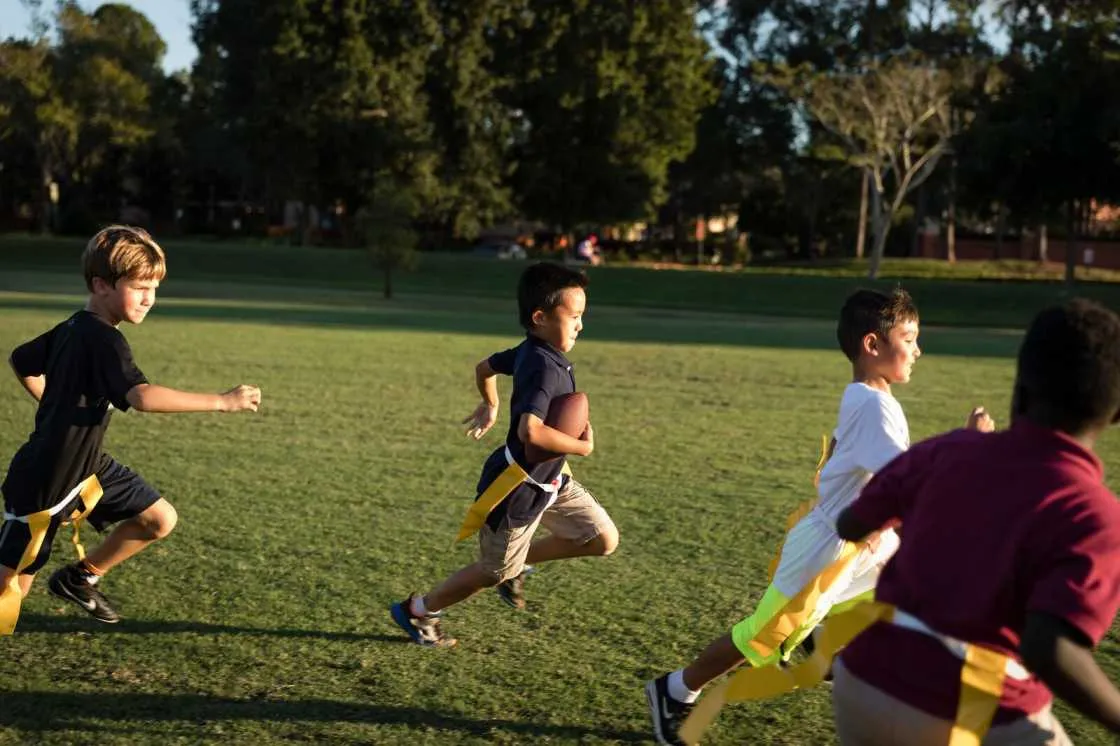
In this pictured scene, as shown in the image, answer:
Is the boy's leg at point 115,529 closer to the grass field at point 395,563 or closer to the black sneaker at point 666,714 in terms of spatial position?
the grass field at point 395,563

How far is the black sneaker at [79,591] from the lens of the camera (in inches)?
204

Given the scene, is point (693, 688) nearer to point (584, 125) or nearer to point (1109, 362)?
point (1109, 362)

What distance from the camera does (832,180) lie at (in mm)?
61344

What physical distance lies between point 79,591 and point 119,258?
1510 millimetres

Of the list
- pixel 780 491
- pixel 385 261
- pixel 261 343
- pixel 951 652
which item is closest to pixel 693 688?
pixel 951 652

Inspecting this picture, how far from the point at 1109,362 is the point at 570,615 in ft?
11.6

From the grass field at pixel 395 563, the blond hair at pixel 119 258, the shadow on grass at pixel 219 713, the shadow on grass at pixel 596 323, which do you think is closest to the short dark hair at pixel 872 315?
the grass field at pixel 395 563

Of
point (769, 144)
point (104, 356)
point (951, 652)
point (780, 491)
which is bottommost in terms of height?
point (780, 491)

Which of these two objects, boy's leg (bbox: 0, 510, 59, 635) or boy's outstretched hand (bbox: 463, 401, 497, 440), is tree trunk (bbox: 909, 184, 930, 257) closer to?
boy's outstretched hand (bbox: 463, 401, 497, 440)

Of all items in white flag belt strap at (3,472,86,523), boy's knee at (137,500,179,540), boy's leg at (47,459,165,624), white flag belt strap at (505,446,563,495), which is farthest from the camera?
boy's knee at (137,500,179,540)

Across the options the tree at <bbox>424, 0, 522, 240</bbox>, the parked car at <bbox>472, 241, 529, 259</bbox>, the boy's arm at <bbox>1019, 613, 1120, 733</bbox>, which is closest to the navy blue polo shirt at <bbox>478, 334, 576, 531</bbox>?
the boy's arm at <bbox>1019, 613, 1120, 733</bbox>

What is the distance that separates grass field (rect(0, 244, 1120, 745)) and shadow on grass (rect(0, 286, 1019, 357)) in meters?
4.99

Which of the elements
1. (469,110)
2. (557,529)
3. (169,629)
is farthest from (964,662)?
(469,110)

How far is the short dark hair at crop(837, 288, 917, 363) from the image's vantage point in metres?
4.16
